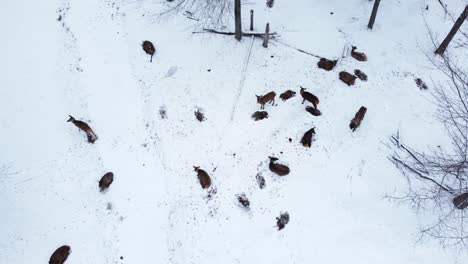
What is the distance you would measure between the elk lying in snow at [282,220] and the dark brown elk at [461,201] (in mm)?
4907

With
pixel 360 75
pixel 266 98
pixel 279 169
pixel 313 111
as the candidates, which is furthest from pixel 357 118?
pixel 279 169

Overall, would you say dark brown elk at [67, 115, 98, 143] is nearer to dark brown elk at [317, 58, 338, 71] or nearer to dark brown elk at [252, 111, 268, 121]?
dark brown elk at [252, 111, 268, 121]

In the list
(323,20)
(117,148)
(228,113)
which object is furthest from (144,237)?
(323,20)

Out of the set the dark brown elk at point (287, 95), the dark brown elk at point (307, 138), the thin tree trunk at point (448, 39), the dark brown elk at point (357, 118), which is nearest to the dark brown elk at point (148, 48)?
the dark brown elk at point (287, 95)

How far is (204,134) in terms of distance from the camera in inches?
474

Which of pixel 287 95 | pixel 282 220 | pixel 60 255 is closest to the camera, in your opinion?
pixel 60 255

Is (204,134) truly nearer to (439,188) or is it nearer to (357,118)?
(357,118)

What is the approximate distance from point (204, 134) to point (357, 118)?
18.2 ft

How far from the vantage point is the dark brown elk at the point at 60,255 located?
9.66 m

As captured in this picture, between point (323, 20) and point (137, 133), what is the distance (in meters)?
10.00

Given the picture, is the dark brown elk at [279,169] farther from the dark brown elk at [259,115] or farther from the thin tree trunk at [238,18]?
the thin tree trunk at [238,18]

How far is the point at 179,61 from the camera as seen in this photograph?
1393 centimetres

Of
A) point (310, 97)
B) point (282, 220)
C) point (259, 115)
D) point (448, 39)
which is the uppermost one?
point (448, 39)

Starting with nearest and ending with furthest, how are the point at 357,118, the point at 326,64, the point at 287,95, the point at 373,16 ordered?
1. the point at 357,118
2. the point at 287,95
3. the point at 326,64
4. the point at 373,16
